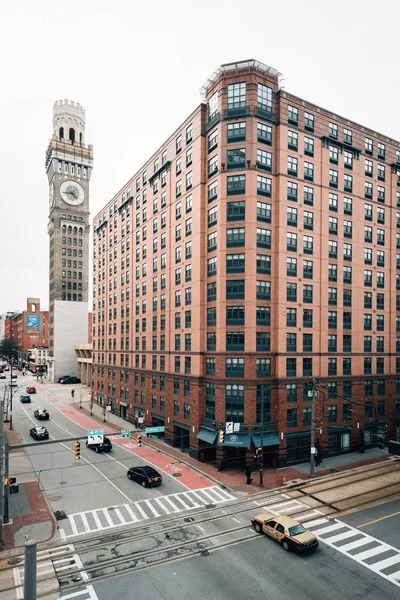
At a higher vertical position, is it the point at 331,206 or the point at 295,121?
the point at 295,121

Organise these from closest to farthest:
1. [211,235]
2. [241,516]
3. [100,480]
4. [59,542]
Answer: [59,542] < [241,516] < [100,480] < [211,235]

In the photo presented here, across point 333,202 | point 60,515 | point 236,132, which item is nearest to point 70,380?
point 60,515

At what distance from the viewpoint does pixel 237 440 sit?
1507 inches

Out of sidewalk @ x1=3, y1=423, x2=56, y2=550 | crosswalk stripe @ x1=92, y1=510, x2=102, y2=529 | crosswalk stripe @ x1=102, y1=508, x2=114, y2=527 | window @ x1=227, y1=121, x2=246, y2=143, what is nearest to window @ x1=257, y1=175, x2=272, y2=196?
window @ x1=227, y1=121, x2=246, y2=143

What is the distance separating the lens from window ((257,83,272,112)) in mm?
41719

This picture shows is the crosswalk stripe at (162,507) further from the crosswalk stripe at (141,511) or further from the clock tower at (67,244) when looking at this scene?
the clock tower at (67,244)

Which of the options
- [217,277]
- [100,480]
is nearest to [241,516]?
[100,480]

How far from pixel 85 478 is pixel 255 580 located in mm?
21529

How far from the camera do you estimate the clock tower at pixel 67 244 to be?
376ft

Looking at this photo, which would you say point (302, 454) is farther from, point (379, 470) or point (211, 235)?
point (211, 235)

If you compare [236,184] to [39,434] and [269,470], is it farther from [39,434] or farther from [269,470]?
[39,434]

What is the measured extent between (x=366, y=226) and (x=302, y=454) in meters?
28.8

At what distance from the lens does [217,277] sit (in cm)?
4184

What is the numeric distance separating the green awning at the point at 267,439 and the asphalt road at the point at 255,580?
14789 mm
